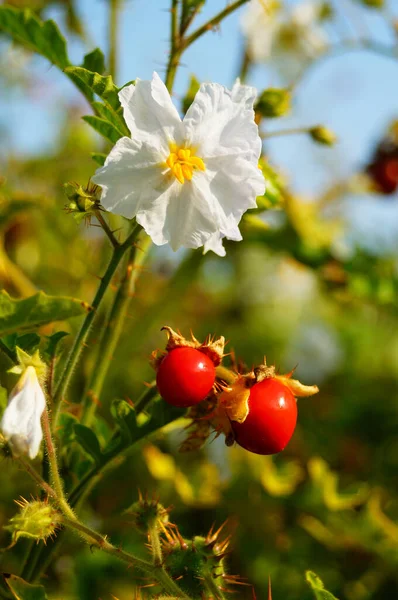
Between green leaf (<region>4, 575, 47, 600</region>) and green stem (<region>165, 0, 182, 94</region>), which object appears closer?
green leaf (<region>4, 575, 47, 600</region>)

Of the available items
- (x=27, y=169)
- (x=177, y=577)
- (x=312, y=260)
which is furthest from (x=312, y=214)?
(x=177, y=577)

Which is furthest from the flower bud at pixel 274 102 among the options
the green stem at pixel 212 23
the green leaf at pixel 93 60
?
the green leaf at pixel 93 60

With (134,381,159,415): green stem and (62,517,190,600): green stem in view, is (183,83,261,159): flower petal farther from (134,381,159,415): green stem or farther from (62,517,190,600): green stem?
(62,517,190,600): green stem

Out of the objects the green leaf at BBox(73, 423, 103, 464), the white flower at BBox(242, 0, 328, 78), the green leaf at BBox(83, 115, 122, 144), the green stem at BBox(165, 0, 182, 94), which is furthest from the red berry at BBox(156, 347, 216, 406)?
the white flower at BBox(242, 0, 328, 78)

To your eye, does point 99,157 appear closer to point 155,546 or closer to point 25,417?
point 25,417

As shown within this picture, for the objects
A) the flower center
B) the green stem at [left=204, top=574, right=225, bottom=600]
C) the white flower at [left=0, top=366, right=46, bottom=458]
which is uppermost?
the flower center

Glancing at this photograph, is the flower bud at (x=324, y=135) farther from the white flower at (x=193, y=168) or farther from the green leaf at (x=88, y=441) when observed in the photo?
the green leaf at (x=88, y=441)

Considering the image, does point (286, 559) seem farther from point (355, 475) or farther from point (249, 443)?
point (249, 443)

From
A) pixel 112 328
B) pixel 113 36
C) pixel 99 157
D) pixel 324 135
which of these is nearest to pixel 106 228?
pixel 99 157
